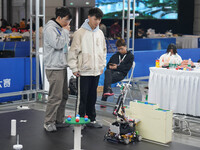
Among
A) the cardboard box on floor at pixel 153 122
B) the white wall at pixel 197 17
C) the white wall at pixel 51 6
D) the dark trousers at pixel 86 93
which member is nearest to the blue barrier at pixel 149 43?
the white wall at pixel 197 17

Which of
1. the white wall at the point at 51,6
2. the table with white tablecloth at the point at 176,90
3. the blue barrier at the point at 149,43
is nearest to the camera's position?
the table with white tablecloth at the point at 176,90

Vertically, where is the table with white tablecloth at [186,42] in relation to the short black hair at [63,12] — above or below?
below

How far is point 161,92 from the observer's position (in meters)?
7.31

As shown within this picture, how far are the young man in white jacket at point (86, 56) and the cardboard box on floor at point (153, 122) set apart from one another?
649 millimetres

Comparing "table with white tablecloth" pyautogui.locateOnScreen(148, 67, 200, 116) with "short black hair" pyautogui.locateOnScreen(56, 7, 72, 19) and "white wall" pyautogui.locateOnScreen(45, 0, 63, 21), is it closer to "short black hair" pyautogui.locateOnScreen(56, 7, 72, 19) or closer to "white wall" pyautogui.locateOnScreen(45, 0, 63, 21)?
"short black hair" pyautogui.locateOnScreen(56, 7, 72, 19)

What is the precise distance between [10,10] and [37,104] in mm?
18508

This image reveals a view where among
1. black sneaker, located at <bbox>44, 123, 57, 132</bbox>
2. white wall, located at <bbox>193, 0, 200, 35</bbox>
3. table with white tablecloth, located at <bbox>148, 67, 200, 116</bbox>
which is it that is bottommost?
black sneaker, located at <bbox>44, 123, 57, 132</bbox>

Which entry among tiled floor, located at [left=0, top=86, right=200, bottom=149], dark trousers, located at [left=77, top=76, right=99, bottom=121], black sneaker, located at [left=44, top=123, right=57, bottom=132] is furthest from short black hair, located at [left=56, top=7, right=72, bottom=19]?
tiled floor, located at [left=0, top=86, right=200, bottom=149]

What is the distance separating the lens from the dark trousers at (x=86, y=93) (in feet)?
19.0

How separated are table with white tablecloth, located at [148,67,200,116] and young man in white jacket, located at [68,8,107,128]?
5.54 ft

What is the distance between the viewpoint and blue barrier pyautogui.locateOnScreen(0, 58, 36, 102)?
26.7 feet

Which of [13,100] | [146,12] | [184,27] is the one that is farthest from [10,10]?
[13,100]

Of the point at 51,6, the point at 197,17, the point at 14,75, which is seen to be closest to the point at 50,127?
the point at 14,75

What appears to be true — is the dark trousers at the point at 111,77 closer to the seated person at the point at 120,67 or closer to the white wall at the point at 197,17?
the seated person at the point at 120,67
